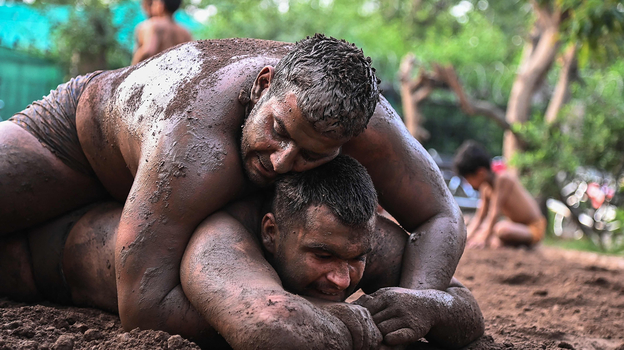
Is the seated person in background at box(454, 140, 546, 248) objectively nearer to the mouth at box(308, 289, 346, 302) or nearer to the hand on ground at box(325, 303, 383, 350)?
the mouth at box(308, 289, 346, 302)

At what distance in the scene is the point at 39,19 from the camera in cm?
1309

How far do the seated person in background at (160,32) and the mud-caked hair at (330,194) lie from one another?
4.54 meters

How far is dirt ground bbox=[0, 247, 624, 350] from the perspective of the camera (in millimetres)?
2486

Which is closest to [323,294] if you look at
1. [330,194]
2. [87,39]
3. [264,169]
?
[330,194]

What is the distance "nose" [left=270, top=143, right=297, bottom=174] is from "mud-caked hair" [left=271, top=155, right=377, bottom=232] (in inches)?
5.4

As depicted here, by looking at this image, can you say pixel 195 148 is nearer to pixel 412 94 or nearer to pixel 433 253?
pixel 433 253

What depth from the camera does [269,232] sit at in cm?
270

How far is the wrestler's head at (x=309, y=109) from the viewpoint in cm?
236

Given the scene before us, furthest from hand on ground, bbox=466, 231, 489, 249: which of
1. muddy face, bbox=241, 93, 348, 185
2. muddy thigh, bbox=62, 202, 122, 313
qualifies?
muddy face, bbox=241, 93, 348, 185

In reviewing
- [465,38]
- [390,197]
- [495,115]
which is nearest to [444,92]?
[465,38]

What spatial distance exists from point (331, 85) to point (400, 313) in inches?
34.6

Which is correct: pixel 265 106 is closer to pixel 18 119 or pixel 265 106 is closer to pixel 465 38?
pixel 18 119

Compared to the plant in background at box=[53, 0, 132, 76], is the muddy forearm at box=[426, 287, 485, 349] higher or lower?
lower

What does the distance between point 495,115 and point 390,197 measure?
800cm
